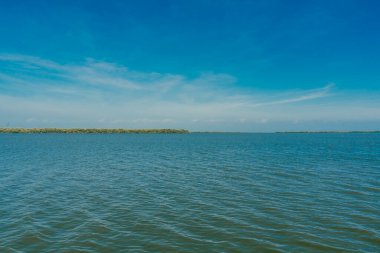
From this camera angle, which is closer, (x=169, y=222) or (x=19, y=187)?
(x=169, y=222)

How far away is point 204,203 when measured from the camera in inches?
896

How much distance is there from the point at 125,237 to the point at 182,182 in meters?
16.0

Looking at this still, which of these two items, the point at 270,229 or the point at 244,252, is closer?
the point at 244,252

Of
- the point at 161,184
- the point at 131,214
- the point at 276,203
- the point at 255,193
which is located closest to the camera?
the point at 131,214

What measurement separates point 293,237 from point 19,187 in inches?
1082

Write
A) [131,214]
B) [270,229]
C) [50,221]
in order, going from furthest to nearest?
[131,214] → [50,221] → [270,229]

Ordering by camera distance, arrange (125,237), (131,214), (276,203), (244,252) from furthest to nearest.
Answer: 1. (276,203)
2. (131,214)
3. (125,237)
4. (244,252)

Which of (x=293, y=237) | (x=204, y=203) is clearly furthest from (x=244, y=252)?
(x=204, y=203)

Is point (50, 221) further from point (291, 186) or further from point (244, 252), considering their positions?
point (291, 186)

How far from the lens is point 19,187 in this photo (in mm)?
27859

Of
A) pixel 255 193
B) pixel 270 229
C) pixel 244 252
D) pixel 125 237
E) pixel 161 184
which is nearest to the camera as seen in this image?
pixel 244 252

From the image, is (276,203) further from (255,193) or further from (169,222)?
(169,222)

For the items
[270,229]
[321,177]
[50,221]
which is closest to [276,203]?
[270,229]

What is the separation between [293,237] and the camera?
623 inches
